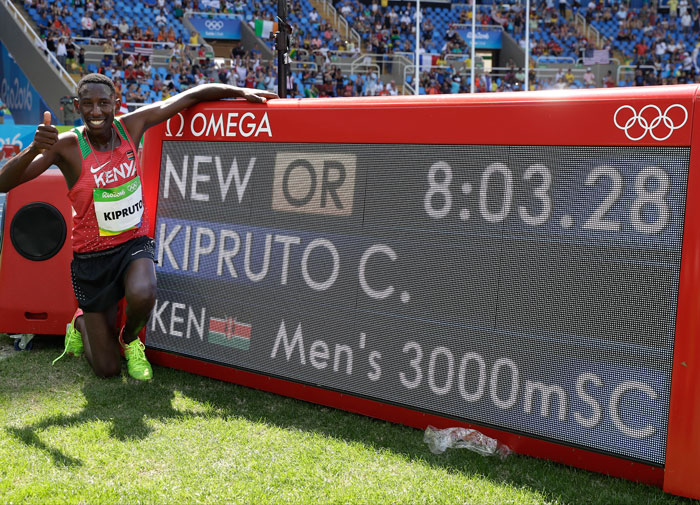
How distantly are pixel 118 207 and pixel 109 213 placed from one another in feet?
0.20

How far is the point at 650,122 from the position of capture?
2.86 m

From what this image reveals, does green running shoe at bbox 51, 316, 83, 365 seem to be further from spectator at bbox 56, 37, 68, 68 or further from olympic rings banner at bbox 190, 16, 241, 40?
olympic rings banner at bbox 190, 16, 241, 40

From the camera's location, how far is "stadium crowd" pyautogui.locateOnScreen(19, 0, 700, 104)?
2073 centimetres

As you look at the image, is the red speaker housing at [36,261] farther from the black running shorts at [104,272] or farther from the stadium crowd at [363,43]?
the stadium crowd at [363,43]

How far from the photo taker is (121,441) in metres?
Answer: 3.32

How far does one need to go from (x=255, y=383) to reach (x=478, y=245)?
1496mm

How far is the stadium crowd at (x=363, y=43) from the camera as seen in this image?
20.7 meters

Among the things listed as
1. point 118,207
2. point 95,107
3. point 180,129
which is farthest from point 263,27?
point 118,207

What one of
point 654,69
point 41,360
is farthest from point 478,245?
point 654,69

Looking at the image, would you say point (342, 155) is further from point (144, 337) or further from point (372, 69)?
point (372, 69)

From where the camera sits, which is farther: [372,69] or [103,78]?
[372,69]

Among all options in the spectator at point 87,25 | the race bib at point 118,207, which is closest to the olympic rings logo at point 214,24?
the spectator at point 87,25

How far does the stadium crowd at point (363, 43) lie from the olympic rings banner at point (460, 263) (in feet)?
52.0

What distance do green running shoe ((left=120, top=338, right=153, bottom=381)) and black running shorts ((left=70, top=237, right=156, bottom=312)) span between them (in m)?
0.28
